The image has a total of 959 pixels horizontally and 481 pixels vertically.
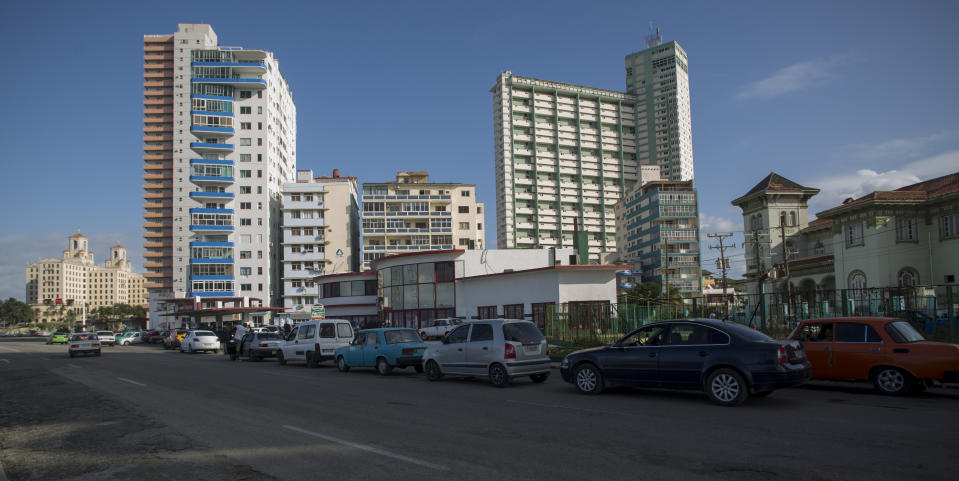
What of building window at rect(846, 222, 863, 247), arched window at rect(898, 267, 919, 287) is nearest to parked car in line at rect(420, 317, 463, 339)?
building window at rect(846, 222, 863, 247)

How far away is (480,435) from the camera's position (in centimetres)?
852

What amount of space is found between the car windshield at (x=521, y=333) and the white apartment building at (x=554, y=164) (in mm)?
105419

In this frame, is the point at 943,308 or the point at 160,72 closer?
the point at 943,308

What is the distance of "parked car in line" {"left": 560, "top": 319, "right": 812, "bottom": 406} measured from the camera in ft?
34.5

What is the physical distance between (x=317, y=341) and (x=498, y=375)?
10654mm

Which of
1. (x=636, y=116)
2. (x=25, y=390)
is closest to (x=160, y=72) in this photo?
(x=636, y=116)

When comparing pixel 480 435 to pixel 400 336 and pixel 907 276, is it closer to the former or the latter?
pixel 400 336

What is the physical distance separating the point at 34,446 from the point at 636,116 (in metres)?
146

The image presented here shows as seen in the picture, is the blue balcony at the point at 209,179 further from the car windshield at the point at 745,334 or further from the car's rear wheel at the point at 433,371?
the car windshield at the point at 745,334

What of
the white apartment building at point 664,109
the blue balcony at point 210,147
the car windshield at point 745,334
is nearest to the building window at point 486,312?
the car windshield at point 745,334

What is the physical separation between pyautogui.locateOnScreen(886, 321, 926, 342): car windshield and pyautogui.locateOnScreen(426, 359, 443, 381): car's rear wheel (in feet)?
35.0

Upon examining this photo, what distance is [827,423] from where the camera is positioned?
359 inches

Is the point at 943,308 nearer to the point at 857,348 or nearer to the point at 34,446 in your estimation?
the point at 857,348

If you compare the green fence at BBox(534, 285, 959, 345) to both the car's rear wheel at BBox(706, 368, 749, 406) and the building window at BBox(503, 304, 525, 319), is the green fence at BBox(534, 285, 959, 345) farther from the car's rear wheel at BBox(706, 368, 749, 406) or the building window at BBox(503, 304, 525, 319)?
the car's rear wheel at BBox(706, 368, 749, 406)
